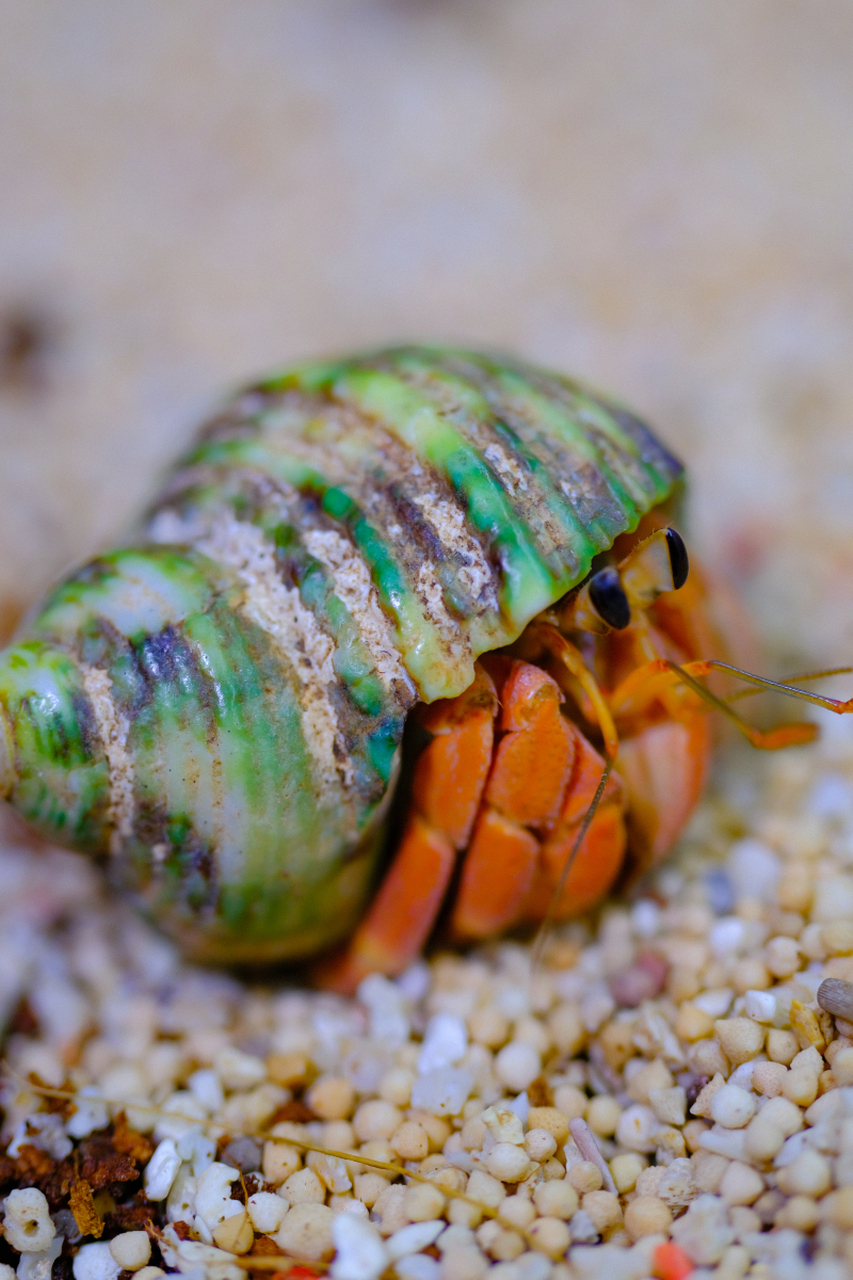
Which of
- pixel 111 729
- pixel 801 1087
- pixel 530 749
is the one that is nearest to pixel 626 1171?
pixel 801 1087

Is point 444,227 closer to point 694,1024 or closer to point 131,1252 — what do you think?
point 694,1024

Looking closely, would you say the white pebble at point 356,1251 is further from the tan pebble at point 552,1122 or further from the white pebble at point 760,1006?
the white pebble at point 760,1006

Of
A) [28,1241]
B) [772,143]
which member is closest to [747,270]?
[772,143]

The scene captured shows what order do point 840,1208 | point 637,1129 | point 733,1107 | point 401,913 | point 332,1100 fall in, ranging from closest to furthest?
1. point 840,1208
2. point 733,1107
3. point 637,1129
4. point 332,1100
5. point 401,913

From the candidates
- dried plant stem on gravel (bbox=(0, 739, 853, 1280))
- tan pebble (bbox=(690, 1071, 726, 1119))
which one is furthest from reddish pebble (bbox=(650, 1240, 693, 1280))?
tan pebble (bbox=(690, 1071, 726, 1119))

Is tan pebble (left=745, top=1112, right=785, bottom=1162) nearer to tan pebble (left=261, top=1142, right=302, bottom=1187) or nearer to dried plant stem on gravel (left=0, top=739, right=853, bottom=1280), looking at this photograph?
dried plant stem on gravel (left=0, top=739, right=853, bottom=1280)

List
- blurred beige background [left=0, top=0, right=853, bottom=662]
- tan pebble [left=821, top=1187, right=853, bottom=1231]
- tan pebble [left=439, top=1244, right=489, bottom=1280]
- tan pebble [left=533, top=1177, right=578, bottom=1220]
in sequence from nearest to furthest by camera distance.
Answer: tan pebble [left=821, top=1187, right=853, bottom=1231] → tan pebble [left=439, top=1244, right=489, bottom=1280] → tan pebble [left=533, top=1177, right=578, bottom=1220] → blurred beige background [left=0, top=0, right=853, bottom=662]

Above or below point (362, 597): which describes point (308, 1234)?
below
